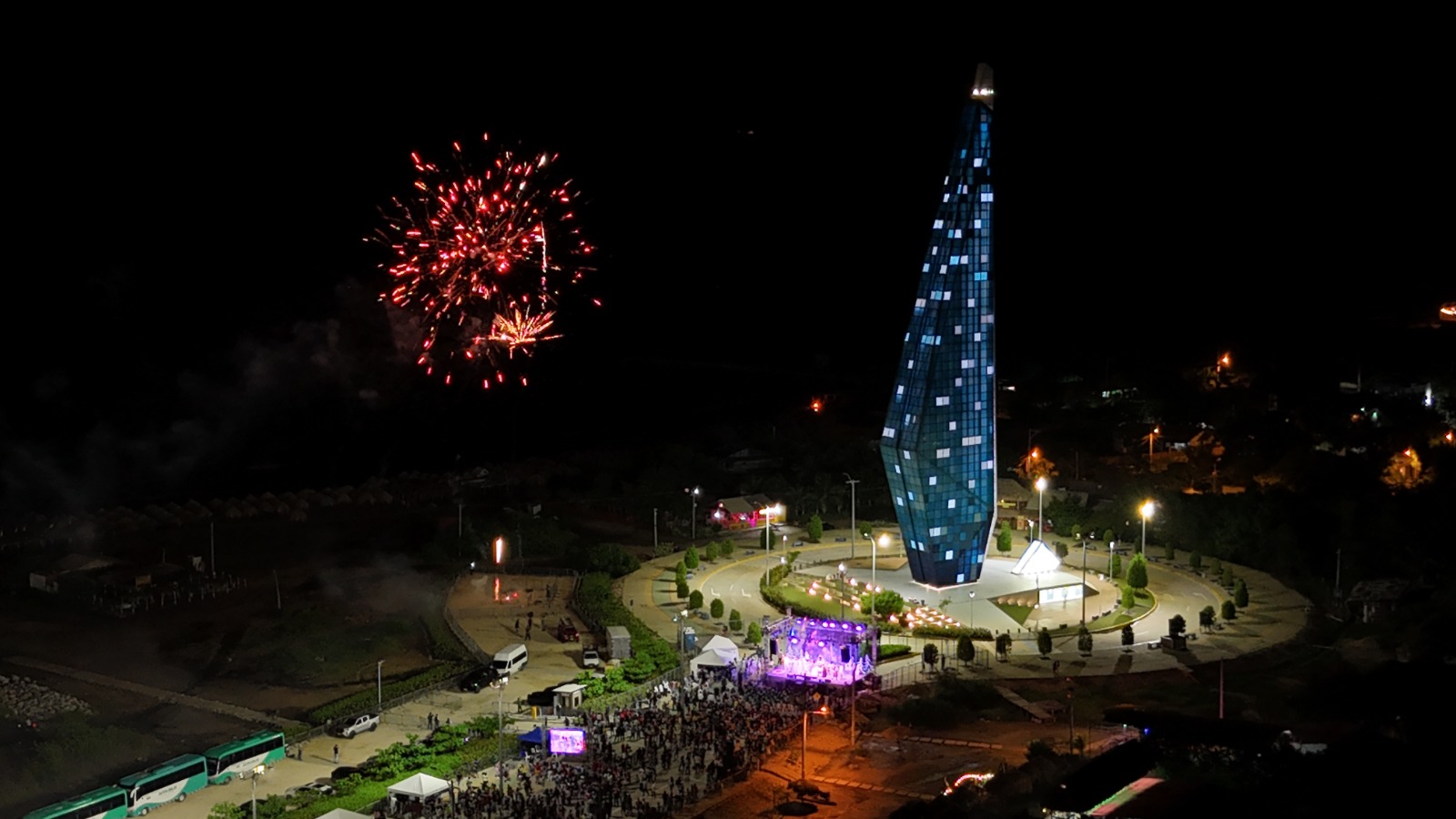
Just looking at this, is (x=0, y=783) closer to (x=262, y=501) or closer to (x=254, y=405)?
(x=262, y=501)

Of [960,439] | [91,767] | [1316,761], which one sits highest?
[960,439]

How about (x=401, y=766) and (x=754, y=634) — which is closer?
(x=401, y=766)

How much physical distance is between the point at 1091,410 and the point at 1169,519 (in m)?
32.1

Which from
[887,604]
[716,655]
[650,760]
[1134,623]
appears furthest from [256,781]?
[1134,623]

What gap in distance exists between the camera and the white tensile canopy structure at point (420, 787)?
29.2 meters

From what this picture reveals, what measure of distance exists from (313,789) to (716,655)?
469 inches

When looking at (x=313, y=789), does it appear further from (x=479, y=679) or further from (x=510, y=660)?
(x=510, y=660)

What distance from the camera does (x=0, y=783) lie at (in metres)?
30.8

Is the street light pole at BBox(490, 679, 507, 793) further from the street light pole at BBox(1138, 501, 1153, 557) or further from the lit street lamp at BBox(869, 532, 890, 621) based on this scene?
the street light pole at BBox(1138, 501, 1153, 557)

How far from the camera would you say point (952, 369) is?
4544 cm

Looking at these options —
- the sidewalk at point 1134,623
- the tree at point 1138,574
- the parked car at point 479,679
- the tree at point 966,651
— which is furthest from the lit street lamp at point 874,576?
the parked car at point 479,679

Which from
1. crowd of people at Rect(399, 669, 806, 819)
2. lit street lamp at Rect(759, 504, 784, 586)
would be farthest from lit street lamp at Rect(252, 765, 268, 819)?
→ lit street lamp at Rect(759, 504, 784, 586)

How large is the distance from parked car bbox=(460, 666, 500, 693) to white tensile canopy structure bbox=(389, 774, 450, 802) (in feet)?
27.8

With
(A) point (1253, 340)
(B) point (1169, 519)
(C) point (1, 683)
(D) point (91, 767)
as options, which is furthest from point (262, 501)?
(A) point (1253, 340)
